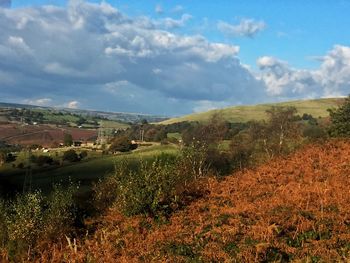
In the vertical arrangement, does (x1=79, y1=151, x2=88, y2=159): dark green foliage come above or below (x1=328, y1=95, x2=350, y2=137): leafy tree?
below

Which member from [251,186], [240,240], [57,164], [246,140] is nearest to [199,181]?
[251,186]

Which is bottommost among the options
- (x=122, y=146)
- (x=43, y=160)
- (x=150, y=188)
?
(x=43, y=160)

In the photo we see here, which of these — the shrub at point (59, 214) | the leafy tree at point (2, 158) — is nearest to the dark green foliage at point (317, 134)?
Answer: the shrub at point (59, 214)

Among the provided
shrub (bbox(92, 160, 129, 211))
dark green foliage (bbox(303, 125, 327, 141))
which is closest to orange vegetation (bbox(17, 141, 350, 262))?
shrub (bbox(92, 160, 129, 211))

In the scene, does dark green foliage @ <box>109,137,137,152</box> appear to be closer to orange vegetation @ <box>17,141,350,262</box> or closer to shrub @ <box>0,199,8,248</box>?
orange vegetation @ <box>17,141,350,262</box>

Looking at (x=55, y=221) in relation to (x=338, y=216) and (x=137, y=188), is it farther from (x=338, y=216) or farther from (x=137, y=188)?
(x=338, y=216)

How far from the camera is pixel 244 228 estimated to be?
14250 mm

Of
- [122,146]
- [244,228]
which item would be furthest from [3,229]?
[122,146]

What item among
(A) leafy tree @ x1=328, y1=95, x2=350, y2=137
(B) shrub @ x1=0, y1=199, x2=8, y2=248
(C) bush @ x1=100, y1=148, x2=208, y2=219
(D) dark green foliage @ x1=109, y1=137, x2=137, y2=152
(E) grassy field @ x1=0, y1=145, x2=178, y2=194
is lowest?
(E) grassy field @ x1=0, y1=145, x2=178, y2=194

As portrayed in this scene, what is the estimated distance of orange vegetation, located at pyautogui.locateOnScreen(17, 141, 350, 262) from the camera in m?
12.4

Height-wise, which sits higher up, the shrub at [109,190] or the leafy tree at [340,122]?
the leafy tree at [340,122]

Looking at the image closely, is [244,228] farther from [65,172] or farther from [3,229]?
[65,172]

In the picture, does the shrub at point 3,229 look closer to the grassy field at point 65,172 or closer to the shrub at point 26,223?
the shrub at point 26,223

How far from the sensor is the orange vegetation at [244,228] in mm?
12359
